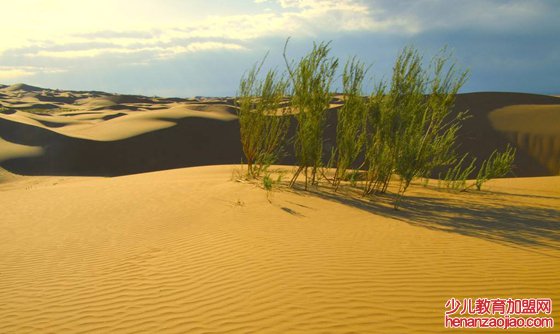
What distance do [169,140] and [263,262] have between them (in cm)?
1772

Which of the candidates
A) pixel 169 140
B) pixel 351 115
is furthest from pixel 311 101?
pixel 169 140

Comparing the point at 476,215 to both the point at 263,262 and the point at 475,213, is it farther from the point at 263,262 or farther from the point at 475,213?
the point at 263,262

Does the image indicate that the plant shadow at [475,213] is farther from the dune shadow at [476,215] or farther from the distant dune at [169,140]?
the distant dune at [169,140]

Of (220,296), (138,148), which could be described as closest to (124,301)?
(220,296)

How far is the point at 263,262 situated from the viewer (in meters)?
4.28

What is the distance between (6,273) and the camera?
436 centimetres

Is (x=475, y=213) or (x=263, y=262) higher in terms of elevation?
(x=475, y=213)

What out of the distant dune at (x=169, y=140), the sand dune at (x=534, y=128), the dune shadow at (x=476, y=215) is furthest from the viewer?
the sand dune at (x=534, y=128)

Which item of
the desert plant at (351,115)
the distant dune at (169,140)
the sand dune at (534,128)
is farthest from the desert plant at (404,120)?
the sand dune at (534,128)

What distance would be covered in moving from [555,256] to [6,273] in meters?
5.70

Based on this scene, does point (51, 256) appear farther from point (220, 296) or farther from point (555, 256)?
point (555, 256)

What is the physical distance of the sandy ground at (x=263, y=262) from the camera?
129 inches

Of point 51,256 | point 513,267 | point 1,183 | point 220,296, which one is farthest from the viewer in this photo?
point 1,183

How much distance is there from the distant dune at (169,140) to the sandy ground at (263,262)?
36.4ft
